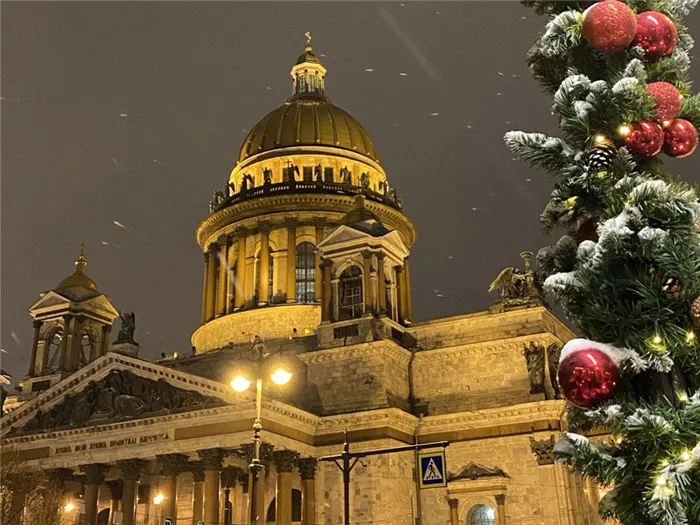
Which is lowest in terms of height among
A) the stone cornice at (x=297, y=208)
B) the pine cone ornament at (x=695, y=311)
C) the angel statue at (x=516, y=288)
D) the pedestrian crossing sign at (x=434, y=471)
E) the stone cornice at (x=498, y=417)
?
the pine cone ornament at (x=695, y=311)

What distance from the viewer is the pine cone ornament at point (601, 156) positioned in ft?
23.2

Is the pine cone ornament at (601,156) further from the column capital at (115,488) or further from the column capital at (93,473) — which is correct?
the column capital at (115,488)

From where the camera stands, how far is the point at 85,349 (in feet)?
151

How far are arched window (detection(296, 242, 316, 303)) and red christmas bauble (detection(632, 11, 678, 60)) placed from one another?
1504 inches

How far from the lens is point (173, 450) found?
30781 mm

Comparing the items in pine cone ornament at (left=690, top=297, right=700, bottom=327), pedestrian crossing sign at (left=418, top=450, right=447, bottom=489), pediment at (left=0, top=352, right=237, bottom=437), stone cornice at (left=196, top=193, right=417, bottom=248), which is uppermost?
stone cornice at (left=196, top=193, right=417, bottom=248)

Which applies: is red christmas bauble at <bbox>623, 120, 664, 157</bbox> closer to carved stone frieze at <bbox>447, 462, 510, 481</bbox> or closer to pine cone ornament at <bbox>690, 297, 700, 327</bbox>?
pine cone ornament at <bbox>690, 297, 700, 327</bbox>

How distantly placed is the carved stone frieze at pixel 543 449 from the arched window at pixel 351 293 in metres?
9.70

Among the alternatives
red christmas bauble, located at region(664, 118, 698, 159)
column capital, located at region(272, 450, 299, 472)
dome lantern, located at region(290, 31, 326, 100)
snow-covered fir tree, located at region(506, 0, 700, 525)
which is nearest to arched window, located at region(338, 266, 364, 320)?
column capital, located at region(272, 450, 299, 472)

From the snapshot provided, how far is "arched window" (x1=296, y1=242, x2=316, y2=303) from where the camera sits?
150ft

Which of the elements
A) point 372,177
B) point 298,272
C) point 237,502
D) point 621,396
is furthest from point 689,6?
point 372,177

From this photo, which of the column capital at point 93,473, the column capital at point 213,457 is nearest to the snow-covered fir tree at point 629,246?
the column capital at point 213,457

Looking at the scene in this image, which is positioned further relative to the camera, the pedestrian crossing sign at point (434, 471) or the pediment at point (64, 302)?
the pediment at point (64, 302)

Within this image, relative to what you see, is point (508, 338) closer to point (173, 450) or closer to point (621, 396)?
point (173, 450)
